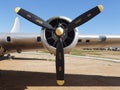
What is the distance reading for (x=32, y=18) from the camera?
42.5 feet

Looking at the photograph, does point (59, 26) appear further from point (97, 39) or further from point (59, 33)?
point (97, 39)

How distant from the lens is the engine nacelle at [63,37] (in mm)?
12645

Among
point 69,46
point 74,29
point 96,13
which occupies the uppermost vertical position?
point 96,13

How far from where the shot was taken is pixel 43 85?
54.0ft

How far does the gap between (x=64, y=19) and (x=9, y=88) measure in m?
6.32

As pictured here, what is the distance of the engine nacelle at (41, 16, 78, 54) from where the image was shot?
12645 mm

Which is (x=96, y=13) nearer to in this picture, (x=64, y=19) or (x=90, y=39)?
(x=64, y=19)

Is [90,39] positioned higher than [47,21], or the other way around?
[47,21]

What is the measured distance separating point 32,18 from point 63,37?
217cm

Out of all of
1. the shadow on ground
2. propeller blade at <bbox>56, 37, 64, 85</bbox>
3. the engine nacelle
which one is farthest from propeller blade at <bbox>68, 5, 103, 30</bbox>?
the shadow on ground

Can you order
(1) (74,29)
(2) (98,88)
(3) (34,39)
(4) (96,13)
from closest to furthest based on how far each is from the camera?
(4) (96,13)
(1) (74,29)
(3) (34,39)
(2) (98,88)

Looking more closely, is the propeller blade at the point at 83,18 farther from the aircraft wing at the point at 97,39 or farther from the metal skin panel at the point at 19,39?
the metal skin panel at the point at 19,39

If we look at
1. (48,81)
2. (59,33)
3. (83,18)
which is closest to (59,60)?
(59,33)

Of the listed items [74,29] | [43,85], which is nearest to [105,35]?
[74,29]
